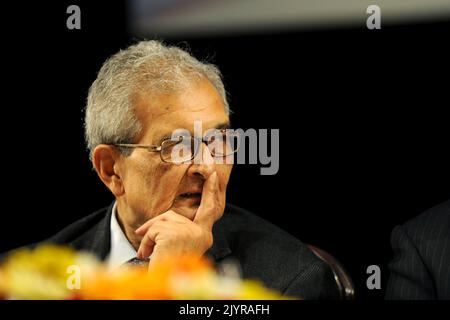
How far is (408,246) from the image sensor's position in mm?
2393

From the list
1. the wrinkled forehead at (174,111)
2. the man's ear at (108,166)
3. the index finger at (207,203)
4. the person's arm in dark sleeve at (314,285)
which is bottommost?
the person's arm in dark sleeve at (314,285)

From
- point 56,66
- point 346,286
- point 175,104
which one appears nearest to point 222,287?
point 346,286

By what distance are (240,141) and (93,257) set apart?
23.0 inches

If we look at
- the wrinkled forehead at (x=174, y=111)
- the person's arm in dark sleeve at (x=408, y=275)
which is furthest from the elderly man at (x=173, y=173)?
the person's arm in dark sleeve at (x=408, y=275)

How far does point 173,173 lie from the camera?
2.34 meters

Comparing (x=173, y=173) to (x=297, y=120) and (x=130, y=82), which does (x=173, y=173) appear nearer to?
(x=130, y=82)

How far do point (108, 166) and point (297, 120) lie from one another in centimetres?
61

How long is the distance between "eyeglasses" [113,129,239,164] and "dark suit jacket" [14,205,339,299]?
212 mm

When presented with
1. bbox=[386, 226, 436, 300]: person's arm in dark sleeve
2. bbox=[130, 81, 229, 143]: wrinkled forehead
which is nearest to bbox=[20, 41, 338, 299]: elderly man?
bbox=[130, 81, 229, 143]: wrinkled forehead

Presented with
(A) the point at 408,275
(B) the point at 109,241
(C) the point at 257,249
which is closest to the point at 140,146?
(B) the point at 109,241

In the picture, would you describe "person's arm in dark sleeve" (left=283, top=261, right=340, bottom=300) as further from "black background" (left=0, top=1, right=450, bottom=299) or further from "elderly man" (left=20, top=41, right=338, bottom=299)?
"black background" (left=0, top=1, right=450, bottom=299)

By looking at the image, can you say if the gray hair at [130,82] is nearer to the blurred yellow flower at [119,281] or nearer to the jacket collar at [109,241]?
the jacket collar at [109,241]

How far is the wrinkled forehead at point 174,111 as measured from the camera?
2.32m

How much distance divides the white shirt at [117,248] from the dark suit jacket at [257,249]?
16mm
